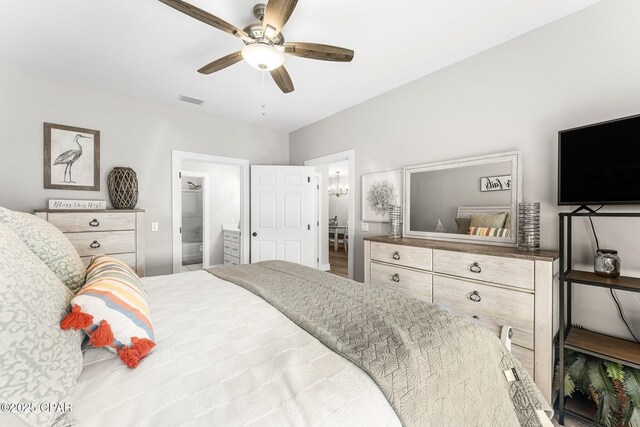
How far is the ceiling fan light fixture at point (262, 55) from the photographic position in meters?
1.72

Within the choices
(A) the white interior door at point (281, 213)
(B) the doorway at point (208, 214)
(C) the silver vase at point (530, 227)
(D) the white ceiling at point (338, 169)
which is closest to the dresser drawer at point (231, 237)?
(B) the doorway at point (208, 214)

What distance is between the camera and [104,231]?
2.69 metres

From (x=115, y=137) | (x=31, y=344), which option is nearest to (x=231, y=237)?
(x=115, y=137)

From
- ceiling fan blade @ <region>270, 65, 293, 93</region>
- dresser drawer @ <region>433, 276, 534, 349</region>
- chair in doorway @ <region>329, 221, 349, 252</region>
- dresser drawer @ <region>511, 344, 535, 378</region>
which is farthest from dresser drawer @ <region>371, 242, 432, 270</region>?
chair in doorway @ <region>329, 221, 349, 252</region>

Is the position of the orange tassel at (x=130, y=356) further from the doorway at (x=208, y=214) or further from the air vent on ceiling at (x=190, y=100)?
the doorway at (x=208, y=214)

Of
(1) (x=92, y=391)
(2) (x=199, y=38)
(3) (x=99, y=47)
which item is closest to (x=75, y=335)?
(1) (x=92, y=391)

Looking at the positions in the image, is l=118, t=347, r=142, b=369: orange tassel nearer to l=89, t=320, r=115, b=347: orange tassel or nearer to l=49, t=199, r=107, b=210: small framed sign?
l=89, t=320, r=115, b=347: orange tassel

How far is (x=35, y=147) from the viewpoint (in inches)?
108

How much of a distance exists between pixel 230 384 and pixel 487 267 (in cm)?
185

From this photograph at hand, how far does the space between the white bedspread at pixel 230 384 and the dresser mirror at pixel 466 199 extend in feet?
6.49

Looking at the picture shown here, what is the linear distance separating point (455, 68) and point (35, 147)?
420 centimetres

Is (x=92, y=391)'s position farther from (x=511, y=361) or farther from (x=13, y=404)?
(x=511, y=361)

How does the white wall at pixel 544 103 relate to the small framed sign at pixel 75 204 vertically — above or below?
above

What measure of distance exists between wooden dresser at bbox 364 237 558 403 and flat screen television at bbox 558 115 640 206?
43 centimetres
